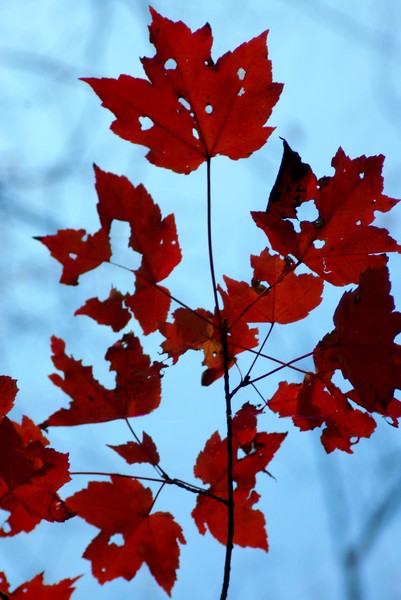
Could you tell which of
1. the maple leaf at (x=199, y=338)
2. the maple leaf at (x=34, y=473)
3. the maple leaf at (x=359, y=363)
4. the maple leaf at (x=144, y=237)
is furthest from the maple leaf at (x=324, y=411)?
the maple leaf at (x=34, y=473)

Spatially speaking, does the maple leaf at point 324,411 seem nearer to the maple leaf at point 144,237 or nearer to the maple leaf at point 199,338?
the maple leaf at point 199,338

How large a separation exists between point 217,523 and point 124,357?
32cm

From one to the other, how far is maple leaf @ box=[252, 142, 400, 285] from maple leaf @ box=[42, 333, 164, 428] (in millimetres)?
299

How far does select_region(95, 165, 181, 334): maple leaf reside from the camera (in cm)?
85

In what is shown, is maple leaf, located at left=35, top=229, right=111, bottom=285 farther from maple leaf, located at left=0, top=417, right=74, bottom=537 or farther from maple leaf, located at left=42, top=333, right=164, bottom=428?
maple leaf, located at left=0, top=417, right=74, bottom=537

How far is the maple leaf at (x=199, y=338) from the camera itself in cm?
93

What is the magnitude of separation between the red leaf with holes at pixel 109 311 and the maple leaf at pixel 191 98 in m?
0.23

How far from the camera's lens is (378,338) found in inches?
32.1

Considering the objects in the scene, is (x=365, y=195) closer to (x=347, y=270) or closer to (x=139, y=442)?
(x=347, y=270)

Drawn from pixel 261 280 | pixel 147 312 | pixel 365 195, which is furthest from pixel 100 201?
pixel 365 195

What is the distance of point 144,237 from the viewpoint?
2.95ft

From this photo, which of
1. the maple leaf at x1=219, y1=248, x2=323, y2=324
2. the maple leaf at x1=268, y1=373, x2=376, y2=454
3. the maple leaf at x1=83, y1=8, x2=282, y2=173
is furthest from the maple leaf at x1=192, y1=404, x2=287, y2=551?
the maple leaf at x1=83, y1=8, x2=282, y2=173

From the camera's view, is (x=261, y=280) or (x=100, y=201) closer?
(x=100, y=201)

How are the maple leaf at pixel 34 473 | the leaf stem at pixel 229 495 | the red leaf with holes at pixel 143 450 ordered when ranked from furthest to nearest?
the red leaf with holes at pixel 143 450
the maple leaf at pixel 34 473
the leaf stem at pixel 229 495
